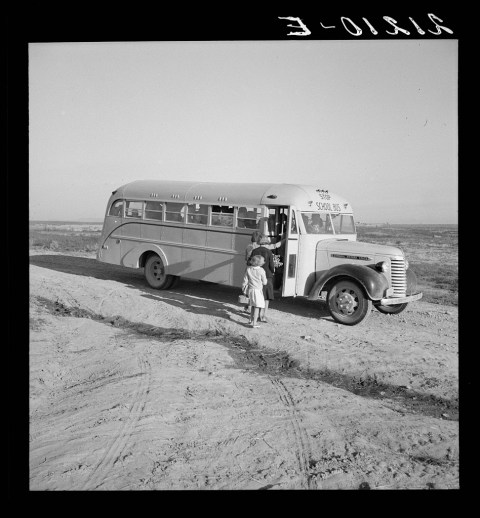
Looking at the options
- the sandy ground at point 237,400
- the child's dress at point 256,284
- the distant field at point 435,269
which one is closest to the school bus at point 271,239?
the sandy ground at point 237,400

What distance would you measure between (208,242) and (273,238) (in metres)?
1.61

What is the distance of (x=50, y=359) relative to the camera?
666cm

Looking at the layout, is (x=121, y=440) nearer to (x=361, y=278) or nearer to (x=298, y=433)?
(x=298, y=433)

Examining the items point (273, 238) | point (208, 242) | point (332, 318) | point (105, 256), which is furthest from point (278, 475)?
point (105, 256)

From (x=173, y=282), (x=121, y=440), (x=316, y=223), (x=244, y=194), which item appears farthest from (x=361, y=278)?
(x=121, y=440)

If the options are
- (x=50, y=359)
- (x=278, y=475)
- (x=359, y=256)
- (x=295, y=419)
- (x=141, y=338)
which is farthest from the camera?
(x=359, y=256)

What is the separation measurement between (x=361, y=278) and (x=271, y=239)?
78.0 inches

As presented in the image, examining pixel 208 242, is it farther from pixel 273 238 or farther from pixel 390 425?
pixel 390 425

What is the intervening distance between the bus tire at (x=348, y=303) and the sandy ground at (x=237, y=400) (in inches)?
9.2

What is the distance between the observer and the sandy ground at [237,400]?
161 inches

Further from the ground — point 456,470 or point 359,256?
point 359,256

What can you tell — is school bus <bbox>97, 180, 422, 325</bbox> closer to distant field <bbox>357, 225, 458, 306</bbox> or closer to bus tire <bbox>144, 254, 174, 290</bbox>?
bus tire <bbox>144, 254, 174, 290</bbox>

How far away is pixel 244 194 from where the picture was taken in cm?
951
